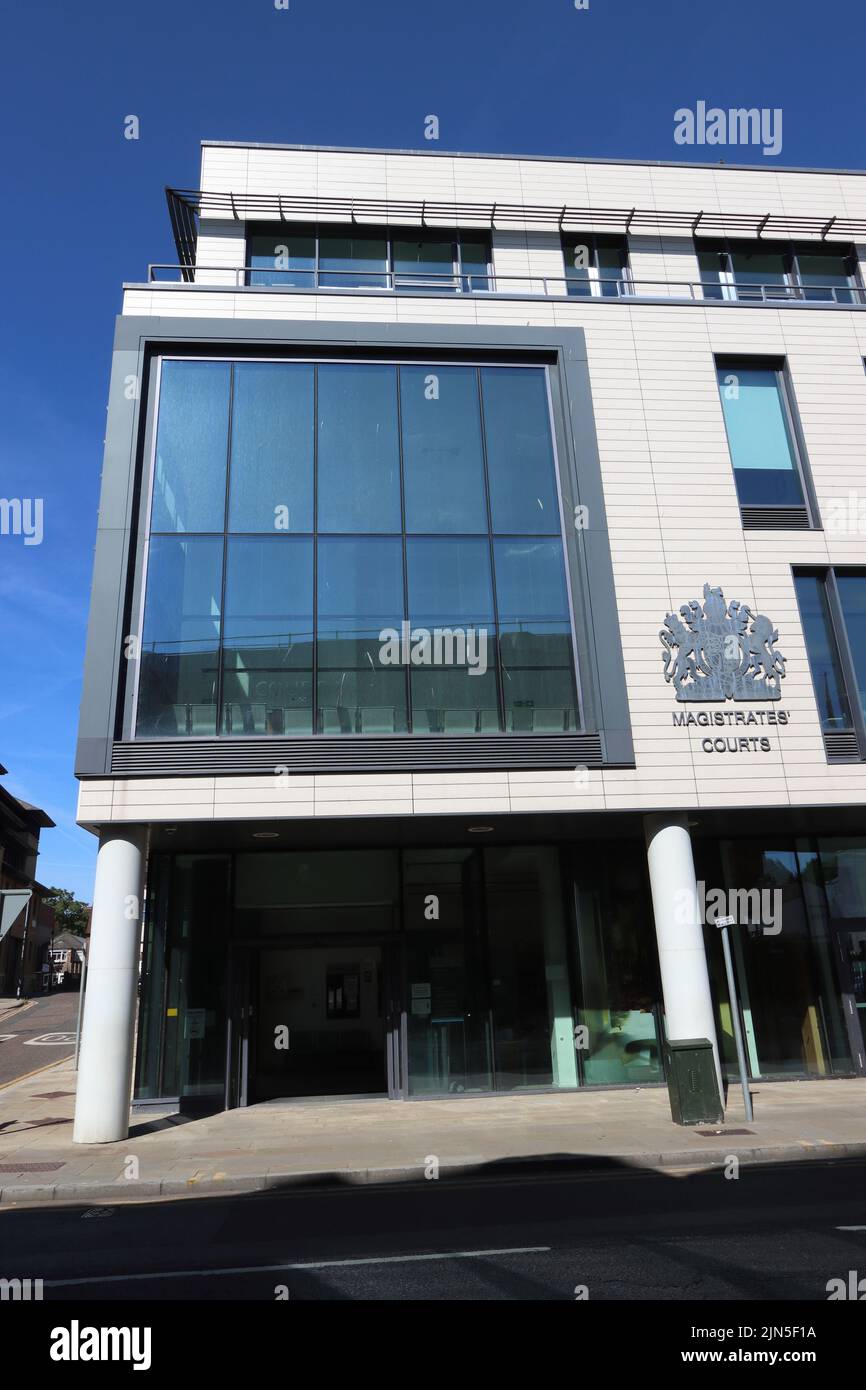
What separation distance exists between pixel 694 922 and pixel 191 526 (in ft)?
34.3

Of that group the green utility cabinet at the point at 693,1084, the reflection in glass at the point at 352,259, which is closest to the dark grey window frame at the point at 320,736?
the reflection in glass at the point at 352,259

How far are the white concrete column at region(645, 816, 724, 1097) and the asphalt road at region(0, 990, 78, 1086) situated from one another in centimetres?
1564

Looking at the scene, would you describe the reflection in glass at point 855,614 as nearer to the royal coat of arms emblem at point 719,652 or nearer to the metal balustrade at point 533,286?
the royal coat of arms emblem at point 719,652

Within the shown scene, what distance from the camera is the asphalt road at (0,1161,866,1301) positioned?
5.71 meters

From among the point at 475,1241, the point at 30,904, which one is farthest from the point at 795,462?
the point at 30,904

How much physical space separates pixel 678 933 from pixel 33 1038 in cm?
2767

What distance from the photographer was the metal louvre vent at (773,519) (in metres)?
16.0

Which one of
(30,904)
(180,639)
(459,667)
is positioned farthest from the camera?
(30,904)

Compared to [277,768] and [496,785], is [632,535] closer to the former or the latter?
[496,785]

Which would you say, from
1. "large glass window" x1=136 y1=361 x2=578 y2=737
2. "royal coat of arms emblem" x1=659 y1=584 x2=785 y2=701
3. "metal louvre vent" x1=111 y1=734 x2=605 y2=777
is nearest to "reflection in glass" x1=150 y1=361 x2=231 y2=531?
"large glass window" x1=136 y1=361 x2=578 y2=737

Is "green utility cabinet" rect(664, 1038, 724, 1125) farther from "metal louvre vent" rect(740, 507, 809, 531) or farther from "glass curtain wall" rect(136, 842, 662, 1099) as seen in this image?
"metal louvre vent" rect(740, 507, 809, 531)

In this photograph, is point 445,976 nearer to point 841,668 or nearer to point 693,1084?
point 693,1084

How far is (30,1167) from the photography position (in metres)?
10.6

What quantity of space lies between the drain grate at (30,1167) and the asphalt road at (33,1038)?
1096 centimetres
